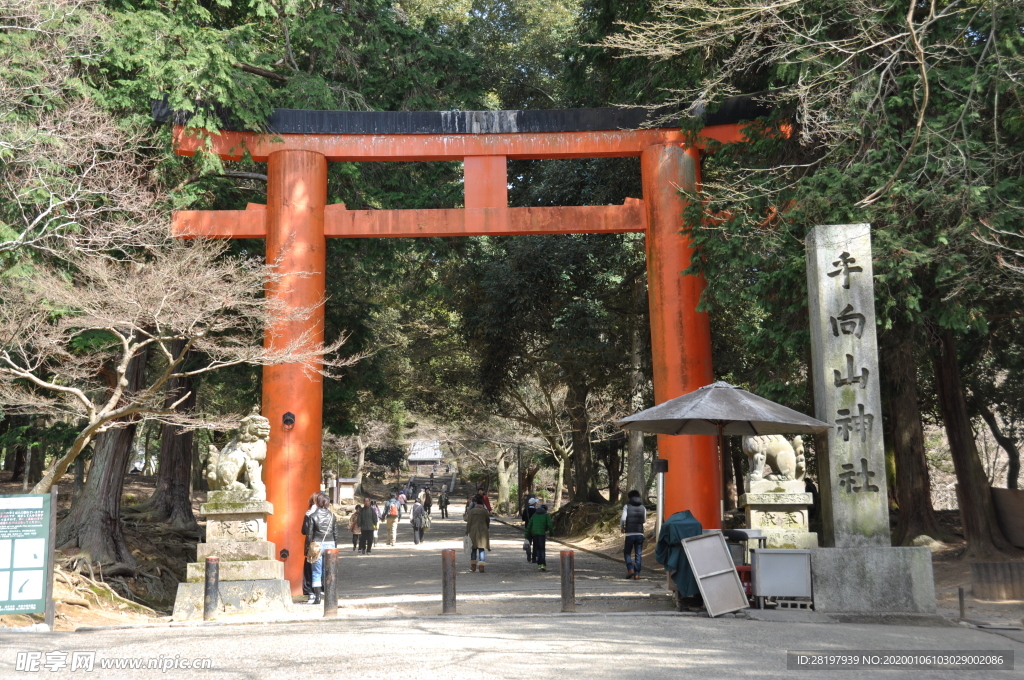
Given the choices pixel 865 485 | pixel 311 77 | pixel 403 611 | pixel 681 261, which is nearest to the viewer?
pixel 865 485

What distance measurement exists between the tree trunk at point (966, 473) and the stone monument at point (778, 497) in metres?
4.45

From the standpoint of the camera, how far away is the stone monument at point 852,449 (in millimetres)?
8844

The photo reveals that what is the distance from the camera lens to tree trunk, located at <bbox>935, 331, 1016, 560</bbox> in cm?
1407

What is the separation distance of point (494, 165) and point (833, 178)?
549 cm

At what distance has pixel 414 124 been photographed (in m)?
14.2

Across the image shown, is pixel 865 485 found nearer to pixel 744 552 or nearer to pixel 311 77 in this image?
pixel 744 552

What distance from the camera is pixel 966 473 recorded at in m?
14.6

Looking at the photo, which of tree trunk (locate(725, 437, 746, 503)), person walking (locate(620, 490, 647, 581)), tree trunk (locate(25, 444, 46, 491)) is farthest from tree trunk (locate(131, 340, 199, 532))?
tree trunk (locate(725, 437, 746, 503))

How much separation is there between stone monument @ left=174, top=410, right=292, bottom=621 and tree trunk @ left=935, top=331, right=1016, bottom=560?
1076cm

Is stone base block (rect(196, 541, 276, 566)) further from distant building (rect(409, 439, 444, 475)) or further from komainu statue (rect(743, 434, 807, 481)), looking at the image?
distant building (rect(409, 439, 444, 475))

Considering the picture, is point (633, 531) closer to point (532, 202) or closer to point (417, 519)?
point (532, 202)

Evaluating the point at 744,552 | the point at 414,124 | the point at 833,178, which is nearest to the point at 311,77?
the point at 414,124

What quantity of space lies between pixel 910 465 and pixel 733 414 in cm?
718

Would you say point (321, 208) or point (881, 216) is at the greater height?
point (321, 208)
